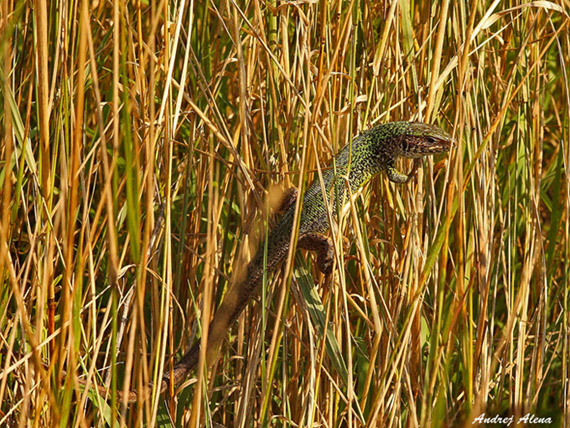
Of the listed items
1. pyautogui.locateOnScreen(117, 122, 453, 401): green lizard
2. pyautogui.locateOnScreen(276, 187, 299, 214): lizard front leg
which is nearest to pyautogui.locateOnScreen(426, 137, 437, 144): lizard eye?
pyautogui.locateOnScreen(117, 122, 453, 401): green lizard

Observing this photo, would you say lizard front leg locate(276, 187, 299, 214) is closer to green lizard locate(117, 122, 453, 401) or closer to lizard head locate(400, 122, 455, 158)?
green lizard locate(117, 122, 453, 401)

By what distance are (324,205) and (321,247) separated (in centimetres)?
12

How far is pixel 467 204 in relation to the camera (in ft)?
6.70

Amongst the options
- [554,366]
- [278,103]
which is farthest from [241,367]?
[554,366]

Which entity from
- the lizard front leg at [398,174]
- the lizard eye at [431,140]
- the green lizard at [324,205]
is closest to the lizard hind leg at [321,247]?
the green lizard at [324,205]

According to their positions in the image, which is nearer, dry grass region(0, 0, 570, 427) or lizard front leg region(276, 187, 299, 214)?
dry grass region(0, 0, 570, 427)

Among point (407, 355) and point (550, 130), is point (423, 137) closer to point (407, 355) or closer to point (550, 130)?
point (407, 355)

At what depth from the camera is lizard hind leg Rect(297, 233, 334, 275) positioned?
1.83 metres

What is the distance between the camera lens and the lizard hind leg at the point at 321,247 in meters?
1.83

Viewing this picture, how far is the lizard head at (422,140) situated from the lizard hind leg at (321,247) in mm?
323

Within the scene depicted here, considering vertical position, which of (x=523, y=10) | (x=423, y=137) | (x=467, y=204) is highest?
(x=523, y=10)

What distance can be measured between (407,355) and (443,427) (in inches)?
7.4

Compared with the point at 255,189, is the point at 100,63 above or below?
above

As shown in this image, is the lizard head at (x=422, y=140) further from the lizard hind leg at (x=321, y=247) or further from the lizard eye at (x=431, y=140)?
the lizard hind leg at (x=321, y=247)
